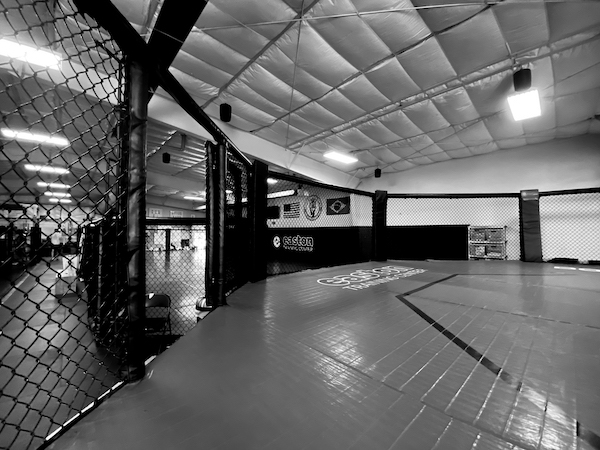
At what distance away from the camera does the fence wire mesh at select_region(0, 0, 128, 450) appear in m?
0.77

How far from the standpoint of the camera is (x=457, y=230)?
22.1 ft

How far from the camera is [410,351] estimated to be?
134 cm

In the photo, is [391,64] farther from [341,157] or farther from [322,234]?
[322,234]

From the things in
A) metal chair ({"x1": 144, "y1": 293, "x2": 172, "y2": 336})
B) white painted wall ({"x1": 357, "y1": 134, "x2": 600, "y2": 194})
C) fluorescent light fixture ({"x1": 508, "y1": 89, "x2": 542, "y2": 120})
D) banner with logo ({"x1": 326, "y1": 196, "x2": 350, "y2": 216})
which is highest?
fluorescent light fixture ({"x1": 508, "y1": 89, "x2": 542, "y2": 120})

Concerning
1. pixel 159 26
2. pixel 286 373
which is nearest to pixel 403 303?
pixel 286 373

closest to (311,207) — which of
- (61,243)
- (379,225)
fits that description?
(379,225)

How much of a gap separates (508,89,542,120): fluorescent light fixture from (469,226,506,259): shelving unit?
277 cm

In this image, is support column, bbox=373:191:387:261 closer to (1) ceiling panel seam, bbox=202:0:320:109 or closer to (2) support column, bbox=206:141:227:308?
(1) ceiling panel seam, bbox=202:0:320:109

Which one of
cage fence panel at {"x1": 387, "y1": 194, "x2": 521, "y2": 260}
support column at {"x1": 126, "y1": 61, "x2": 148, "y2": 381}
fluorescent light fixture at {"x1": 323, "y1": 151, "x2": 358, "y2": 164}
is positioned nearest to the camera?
support column at {"x1": 126, "y1": 61, "x2": 148, "y2": 381}

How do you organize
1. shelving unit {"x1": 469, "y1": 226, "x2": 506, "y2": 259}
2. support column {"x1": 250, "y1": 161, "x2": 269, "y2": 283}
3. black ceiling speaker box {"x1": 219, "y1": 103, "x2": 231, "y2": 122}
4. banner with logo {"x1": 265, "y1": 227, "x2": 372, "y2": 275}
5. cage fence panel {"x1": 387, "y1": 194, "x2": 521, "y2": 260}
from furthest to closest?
banner with logo {"x1": 265, "y1": 227, "x2": 372, "y2": 275}
cage fence panel {"x1": 387, "y1": 194, "x2": 521, "y2": 260}
shelving unit {"x1": 469, "y1": 226, "x2": 506, "y2": 259}
black ceiling speaker box {"x1": 219, "y1": 103, "x2": 231, "y2": 122}
support column {"x1": 250, "y1": 161, "x2": 269, "y2": 283}

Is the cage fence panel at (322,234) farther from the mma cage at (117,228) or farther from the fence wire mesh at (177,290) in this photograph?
the fence wire mesh at (177,290)

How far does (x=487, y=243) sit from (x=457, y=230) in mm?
733

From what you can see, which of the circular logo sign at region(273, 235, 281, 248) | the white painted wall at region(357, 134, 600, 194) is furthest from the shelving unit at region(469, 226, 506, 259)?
the circular logo sign at region(273, 235, 281, 248)

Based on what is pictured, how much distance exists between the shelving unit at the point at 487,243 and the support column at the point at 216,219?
→ 6454mm
